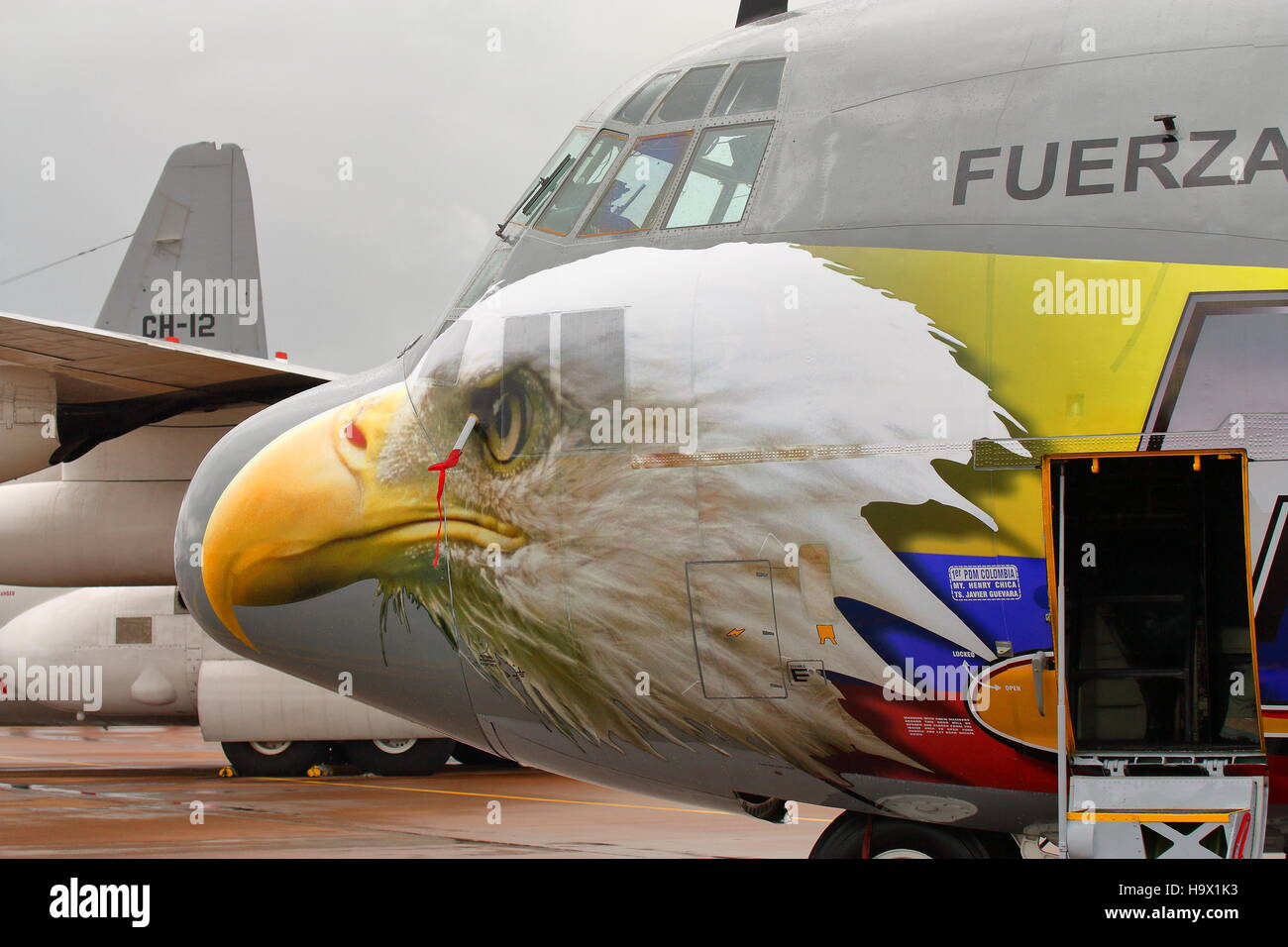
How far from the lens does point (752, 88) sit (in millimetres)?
6957

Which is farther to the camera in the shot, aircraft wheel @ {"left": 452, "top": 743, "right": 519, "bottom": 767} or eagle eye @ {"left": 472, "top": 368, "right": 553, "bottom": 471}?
aircraft wheel @ {"left": 452, "top": 743, "right": 519, "bottom": 767}

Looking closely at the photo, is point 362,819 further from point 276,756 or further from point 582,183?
point 582,183

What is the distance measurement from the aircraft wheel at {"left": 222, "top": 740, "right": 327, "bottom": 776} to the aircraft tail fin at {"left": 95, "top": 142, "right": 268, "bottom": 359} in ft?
22.1

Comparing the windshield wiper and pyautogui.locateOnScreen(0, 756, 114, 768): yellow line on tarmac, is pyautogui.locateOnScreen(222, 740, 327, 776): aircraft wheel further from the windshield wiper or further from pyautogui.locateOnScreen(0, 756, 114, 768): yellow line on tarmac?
the windshield wiper

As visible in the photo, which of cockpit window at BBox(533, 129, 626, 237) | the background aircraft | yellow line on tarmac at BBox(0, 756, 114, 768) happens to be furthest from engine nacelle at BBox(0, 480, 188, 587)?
cockpit window at BBox(533, 129, 626, 237)

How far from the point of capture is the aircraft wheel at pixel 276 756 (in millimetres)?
18781

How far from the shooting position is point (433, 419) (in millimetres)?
7004

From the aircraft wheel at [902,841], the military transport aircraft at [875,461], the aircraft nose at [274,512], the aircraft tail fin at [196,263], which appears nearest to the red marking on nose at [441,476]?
the military transport aircraft at [875,461]

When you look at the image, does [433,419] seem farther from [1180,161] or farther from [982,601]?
[1180,161]

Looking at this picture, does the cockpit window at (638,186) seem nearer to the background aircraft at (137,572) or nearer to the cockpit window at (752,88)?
the cockpit window at (752,88)

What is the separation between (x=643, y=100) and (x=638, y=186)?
0.53 meters

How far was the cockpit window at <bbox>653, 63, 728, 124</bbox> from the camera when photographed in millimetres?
7047

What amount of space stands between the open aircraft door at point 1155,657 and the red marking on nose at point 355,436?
3.36m

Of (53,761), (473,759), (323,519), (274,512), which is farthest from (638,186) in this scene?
(53,761)
